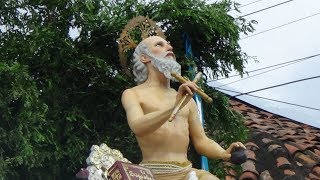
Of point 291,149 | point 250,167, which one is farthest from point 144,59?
point 291,149

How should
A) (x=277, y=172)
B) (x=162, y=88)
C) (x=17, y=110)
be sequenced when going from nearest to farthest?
(x=162, y=88), (x=17, y=110), (x=277, y=172)

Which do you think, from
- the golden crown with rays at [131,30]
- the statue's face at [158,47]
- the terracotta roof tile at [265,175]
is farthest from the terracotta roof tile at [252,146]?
the statue's face at [158,47]

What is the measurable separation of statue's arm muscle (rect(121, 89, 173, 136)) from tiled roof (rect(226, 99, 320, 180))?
6.77 ft

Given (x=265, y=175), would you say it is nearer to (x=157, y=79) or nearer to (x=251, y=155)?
(x=251, y=155)

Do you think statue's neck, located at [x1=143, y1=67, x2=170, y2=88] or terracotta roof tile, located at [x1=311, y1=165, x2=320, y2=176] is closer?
statue's neck, located at [x1=143, y1=67, x2=170, y2=88]

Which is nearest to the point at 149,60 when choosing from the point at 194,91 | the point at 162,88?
the point at 162,88

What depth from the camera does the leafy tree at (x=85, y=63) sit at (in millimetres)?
4930

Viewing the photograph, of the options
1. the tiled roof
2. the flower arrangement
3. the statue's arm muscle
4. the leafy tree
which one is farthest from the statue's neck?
the tiled roof

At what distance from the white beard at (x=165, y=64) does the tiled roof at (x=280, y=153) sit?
6.37 feet

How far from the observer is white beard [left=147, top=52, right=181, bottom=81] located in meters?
4.31

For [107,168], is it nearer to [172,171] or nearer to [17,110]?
[172,171]

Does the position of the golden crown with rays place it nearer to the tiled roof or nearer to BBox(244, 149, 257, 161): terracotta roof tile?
the tiled roof

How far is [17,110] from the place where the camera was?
475 cm

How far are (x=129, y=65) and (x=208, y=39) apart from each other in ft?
2.33
